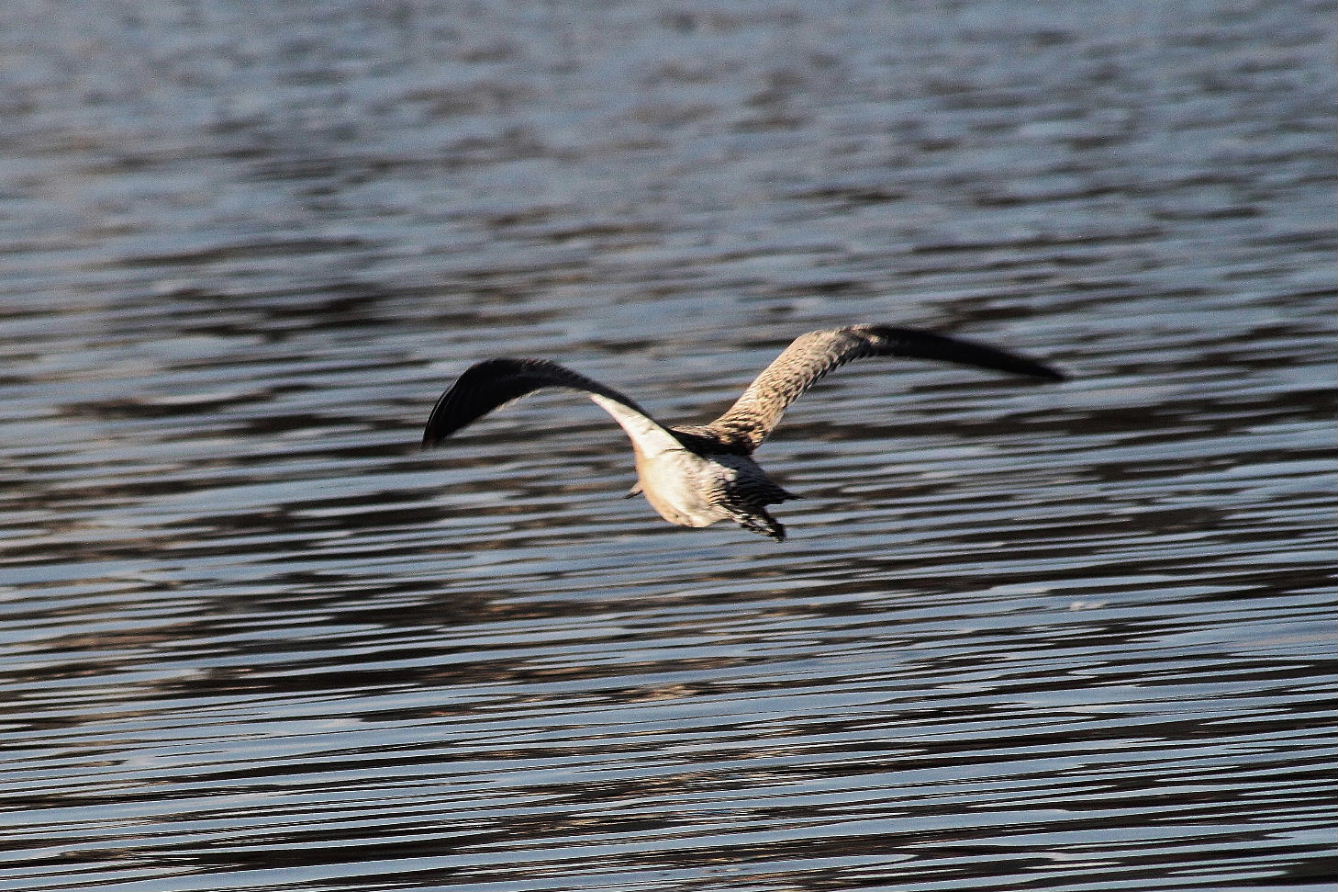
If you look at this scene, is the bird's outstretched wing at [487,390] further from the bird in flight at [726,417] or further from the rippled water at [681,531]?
the rippled water at [681,531]

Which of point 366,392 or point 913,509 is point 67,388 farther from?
point 913,509

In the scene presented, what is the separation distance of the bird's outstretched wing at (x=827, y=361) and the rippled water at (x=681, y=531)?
1.11 metres

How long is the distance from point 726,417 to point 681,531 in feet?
10.3

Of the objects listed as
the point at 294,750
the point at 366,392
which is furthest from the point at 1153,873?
the point at 366,392

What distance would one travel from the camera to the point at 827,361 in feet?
30.2

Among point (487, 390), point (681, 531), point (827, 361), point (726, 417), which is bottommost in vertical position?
point (681, 531)

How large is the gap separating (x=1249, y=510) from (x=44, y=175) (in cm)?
1918

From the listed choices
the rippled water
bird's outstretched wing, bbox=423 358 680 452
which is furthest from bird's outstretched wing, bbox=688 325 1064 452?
the rippled water

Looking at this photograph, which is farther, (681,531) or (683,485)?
(681,531)

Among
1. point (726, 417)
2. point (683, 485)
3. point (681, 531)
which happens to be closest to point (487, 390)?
point (683, 485)

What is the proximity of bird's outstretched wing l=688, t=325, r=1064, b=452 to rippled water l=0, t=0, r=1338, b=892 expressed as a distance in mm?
1114

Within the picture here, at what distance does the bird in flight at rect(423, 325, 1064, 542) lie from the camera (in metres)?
8.23

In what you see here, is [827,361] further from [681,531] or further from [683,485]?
[681,531]

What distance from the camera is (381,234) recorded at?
912 inches
